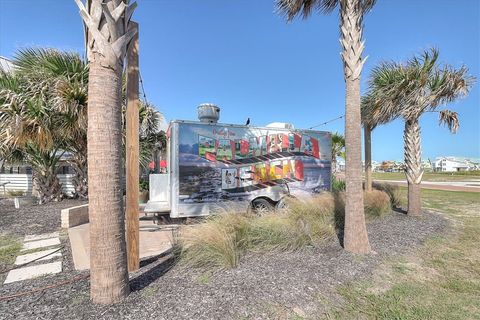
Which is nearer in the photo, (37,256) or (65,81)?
(37,256)

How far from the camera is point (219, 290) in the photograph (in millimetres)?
3145

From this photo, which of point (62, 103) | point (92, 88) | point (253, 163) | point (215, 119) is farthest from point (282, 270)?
Answer: point (62, 103)

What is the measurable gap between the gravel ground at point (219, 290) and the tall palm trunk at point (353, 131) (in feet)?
1.11

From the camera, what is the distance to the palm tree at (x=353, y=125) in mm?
4641

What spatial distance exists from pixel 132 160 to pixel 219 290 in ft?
6.58

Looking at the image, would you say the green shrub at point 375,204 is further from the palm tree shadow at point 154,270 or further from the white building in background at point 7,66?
the white building in background at point 7,66

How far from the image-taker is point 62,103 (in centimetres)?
805

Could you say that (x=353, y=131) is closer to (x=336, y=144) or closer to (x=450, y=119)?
(x=450, y=119)

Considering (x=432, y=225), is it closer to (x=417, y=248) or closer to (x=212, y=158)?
(x=417, y=248)

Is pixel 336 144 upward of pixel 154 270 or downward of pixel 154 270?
upward

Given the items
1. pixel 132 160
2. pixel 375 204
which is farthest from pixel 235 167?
pixel 375 204

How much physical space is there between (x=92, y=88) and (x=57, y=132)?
733cm

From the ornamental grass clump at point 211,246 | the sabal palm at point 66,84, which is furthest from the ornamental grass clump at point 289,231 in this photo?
the sabal palm at point 66,84

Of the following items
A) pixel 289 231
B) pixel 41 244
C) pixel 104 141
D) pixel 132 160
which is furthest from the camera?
pixel 41 244
